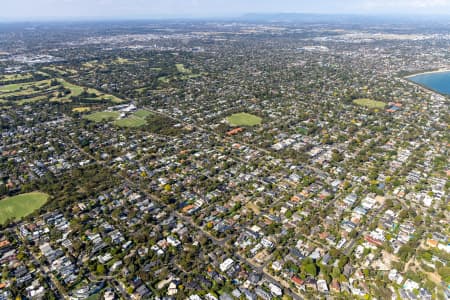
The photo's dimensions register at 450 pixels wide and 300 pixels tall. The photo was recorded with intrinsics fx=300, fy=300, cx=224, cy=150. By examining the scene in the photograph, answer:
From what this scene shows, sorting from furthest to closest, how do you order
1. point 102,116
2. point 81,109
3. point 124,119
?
1. point 81,109
2. point 102,116
3. point 124,119

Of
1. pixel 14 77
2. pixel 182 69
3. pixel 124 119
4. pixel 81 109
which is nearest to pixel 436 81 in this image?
pixel 182 69

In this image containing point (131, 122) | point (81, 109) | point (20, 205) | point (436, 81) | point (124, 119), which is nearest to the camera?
point (20, 205)

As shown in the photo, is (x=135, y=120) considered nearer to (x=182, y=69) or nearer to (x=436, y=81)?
(x=182, y=69)

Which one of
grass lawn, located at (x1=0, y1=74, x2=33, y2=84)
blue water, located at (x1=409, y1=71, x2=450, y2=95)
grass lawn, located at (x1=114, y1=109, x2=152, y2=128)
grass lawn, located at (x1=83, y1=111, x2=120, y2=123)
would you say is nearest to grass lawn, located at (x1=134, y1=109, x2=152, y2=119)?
grass lawn, located at (x1=114, y1=109, x2=152, y2=128)

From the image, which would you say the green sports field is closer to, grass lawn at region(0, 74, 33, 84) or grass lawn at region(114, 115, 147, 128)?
grass lawn at region(114, 115, 147, 128)

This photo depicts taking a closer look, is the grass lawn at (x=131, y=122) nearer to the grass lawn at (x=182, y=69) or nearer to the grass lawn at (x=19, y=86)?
the grass lawn at (x=19, y=86)

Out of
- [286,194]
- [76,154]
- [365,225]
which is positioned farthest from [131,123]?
[365,225]
